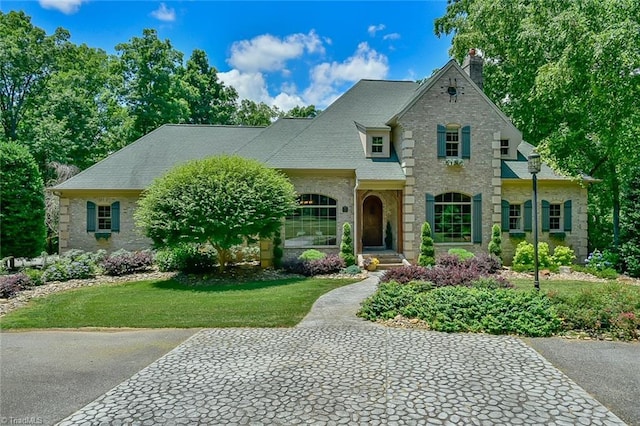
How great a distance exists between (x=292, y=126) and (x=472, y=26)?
1308 cm

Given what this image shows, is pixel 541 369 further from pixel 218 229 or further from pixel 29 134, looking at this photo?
pixel 29 134

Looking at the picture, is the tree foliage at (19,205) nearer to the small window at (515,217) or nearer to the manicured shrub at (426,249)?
the manicured shrub at (426,249)

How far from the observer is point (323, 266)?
14406mm

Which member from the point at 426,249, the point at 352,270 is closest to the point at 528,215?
the point at 426,249

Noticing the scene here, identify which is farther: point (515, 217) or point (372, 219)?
point (372, 219)

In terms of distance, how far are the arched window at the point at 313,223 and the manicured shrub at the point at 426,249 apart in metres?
3.69

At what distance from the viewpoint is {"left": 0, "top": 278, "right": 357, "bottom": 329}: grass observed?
8.27 m

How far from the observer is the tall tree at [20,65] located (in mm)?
26047

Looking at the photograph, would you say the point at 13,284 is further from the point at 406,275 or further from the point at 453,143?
the point at 453,143

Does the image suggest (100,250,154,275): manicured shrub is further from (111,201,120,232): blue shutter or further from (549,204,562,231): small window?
(549,204,562,231): small window

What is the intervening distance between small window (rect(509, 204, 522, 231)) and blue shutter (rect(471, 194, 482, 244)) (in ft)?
5.79

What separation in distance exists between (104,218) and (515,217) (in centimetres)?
1898

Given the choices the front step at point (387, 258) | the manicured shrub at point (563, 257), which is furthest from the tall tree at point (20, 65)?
the manicured shrub at point (563, 257)

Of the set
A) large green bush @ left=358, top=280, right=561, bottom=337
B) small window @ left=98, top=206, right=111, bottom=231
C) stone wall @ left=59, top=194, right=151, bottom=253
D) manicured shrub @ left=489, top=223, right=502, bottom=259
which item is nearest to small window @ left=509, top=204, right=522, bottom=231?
manicured shrub @ left=489, top=223, right=502, bottom=259
